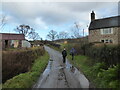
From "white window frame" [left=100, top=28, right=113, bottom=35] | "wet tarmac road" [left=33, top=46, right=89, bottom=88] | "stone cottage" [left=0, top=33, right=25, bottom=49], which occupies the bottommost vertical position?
"wet tarmac road" [left=33, top=46, right=89, bottom=88]

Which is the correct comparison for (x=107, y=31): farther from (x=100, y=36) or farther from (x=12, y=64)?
(x=12, y=64)

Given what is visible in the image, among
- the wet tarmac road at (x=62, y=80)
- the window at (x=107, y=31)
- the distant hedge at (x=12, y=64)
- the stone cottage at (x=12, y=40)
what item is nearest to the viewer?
the wet tarmac road at (x=62, y=80)

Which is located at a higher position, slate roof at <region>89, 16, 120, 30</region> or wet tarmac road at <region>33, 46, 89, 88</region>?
slate roof at <region>89, 16, 120, 30</region>

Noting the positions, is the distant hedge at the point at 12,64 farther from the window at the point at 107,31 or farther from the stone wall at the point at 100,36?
the window at the point at 107,31

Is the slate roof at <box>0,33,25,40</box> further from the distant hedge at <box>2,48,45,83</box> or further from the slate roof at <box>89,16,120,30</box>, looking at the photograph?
the distant hedge at <box>2,48,45,83</box>

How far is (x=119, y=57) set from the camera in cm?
985

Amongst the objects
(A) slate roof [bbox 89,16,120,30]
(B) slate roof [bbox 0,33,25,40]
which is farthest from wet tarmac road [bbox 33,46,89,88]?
(B) slate roof [bbox 0,33,25,40]

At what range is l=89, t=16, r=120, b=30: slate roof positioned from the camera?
1200 inches

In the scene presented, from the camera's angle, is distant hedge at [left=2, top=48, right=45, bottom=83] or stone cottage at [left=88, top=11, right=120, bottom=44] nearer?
distant hedge at [left=2, top=48, right=45, bottom=83]

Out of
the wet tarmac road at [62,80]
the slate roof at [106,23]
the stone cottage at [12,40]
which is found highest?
the slate roof at [106,23]

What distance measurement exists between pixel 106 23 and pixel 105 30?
1.94 meters


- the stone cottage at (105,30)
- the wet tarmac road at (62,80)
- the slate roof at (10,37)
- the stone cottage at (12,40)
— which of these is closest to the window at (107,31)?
the stone cottage at (105,30)

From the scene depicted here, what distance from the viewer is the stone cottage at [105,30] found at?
29497 mm

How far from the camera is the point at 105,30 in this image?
103 ft
